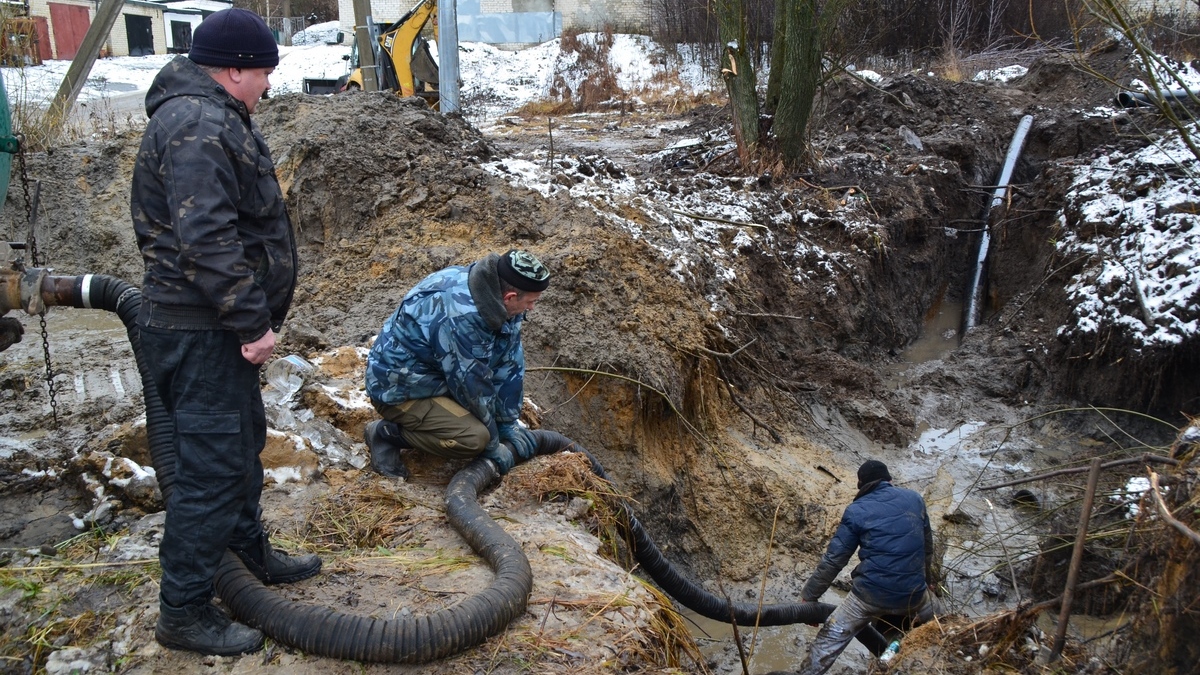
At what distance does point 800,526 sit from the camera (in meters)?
6.32

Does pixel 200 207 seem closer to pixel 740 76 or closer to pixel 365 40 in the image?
pixel 740 76

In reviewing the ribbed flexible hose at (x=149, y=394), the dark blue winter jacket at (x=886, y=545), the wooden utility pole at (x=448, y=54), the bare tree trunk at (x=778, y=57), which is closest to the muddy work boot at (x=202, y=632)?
the ribbed flexible hose at (x=149, y=394)

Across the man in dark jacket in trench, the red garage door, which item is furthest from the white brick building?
the man in dark jacket in trench

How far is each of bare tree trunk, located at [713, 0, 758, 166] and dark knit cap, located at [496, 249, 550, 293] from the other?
6.96 m

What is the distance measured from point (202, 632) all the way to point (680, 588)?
2.65m

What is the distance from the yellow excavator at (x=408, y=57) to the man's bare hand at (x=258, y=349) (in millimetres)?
13033

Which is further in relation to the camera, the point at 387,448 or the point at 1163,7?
the point at 1163,7

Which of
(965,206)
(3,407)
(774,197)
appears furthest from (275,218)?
(965,206)

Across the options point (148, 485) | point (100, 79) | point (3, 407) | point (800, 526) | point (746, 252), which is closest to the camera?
point (148, 485)

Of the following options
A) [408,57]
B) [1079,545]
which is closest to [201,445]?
[1079,545]

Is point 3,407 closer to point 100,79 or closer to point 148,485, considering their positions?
point 148,485

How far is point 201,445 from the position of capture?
2734mm

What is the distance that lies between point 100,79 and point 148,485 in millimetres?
24693

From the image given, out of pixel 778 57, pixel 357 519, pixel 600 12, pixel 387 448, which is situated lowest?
pixel 357 519
